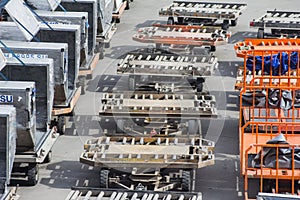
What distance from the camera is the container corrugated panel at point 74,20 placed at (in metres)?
20.2

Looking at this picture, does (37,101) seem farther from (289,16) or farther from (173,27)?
(289,16)

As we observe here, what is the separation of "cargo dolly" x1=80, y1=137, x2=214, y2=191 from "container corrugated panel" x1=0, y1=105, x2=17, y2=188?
1642mm

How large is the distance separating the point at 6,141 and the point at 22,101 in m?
1.07

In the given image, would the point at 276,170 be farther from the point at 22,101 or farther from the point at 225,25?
the point at 225,25

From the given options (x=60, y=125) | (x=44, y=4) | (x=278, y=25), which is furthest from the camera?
(x=278, y=25)

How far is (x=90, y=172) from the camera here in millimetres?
17125

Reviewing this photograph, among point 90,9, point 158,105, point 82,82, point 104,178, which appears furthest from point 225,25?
Answer: point 104,178

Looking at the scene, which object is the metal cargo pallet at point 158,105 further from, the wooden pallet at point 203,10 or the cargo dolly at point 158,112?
the wooden pallet at point 203,10

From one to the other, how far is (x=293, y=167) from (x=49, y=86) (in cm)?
436

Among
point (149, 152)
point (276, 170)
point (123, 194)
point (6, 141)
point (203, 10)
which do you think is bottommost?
point (203, 10)

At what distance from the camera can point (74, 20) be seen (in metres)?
20.2

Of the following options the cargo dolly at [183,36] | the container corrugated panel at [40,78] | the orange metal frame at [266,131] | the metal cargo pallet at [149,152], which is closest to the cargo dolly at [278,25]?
the cargo dolly at [183,36]

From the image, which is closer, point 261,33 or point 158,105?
point 158,105

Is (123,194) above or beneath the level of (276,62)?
beneath
